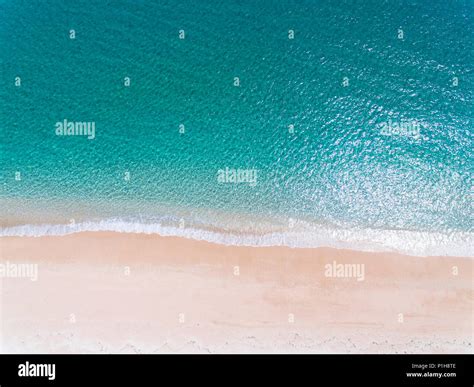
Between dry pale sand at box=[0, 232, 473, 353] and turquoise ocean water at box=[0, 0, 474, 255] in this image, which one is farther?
turquoise ocean water at box=[0, 0, 474, 255]

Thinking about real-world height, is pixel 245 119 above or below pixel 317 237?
above

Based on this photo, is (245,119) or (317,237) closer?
(317,237)

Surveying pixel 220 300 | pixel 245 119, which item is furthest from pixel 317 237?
pixel 245 119
